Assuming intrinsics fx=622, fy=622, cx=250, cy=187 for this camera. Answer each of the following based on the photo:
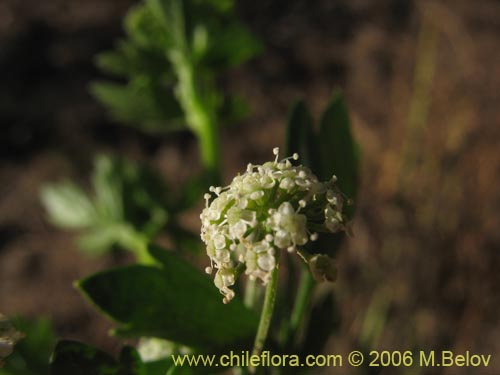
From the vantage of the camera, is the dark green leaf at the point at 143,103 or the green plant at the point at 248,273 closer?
the green plant at the point at 248,273

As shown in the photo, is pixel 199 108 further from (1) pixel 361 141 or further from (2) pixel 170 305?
(1) pixel 361 141

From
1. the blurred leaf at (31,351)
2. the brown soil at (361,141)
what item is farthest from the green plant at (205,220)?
the brown soil at (361,141)

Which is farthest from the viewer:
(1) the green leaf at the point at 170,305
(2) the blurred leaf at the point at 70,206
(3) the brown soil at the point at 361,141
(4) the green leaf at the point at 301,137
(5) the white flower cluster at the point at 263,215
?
(3) the brown soil at the point at 361,141

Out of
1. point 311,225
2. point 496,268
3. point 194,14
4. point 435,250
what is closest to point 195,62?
point 194,14

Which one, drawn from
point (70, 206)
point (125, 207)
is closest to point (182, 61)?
point (125, 207)

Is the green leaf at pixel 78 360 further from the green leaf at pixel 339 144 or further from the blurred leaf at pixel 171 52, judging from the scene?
the blurred leaf at pixel 171 52

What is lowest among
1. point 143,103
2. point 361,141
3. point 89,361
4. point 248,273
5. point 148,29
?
point 361,141

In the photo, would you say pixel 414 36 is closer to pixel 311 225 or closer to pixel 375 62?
pixel 375 62
